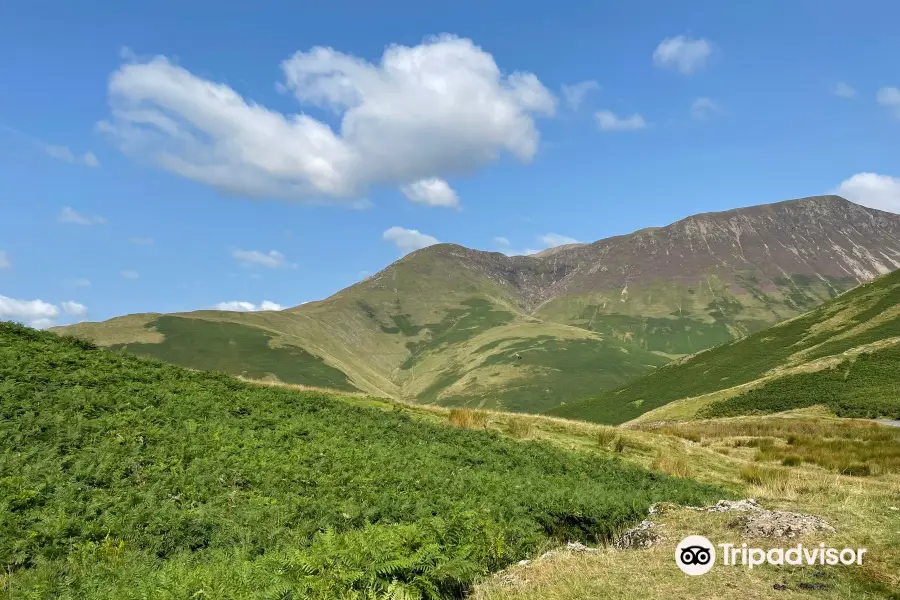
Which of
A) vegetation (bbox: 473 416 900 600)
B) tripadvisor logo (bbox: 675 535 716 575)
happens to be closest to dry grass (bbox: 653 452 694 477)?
vegetation (bbox: 473 416 900 600)

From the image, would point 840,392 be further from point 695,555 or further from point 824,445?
point 695,555

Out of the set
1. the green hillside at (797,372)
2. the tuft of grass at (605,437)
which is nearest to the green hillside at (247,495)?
the tuft of grass at (605,437)

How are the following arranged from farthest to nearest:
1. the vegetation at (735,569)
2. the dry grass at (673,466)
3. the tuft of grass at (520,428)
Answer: the tuft of grass at (520,428) → the dry grass at (673,466) → the vegetation at (735,569)

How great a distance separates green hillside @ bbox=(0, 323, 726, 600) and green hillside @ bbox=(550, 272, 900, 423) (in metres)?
63.8

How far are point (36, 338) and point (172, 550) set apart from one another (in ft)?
80.5

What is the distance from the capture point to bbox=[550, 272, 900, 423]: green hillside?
71500 mm

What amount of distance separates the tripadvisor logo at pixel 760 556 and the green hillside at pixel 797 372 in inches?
2570

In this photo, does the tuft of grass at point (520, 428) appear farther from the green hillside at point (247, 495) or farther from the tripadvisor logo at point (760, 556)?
the tripadvisor logo at point (760, 556)

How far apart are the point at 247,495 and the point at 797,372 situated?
98.6 meters

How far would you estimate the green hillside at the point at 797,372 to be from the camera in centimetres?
7150

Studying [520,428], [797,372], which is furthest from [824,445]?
[797,372]

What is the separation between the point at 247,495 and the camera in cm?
1561

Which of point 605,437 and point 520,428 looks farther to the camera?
point 520,428

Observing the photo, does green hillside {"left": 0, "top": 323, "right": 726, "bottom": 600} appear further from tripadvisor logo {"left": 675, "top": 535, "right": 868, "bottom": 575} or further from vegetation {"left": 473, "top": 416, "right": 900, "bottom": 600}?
tripadvisor logo {"left": 675, "top": 535, "right": 868, "bottom": 575}
